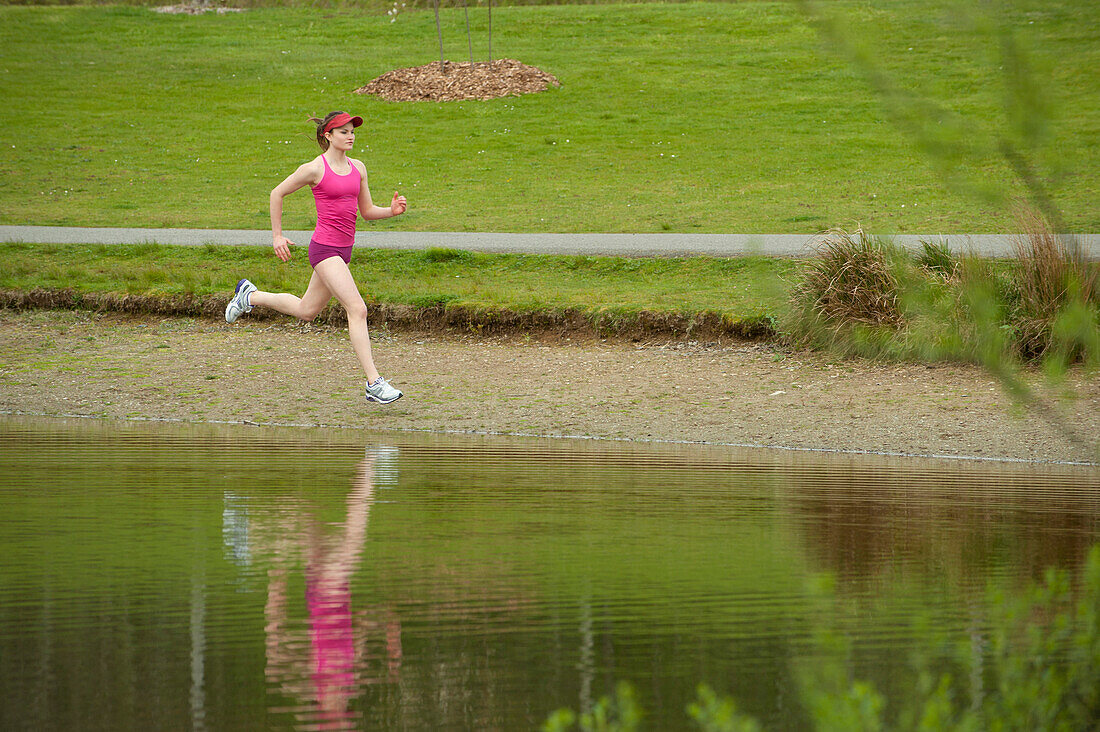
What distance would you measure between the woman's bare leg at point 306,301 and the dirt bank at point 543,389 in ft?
2.29

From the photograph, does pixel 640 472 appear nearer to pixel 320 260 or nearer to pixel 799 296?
pixel 320 260

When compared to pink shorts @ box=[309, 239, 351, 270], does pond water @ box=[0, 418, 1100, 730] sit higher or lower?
lower

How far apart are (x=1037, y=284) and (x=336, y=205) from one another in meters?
5.71

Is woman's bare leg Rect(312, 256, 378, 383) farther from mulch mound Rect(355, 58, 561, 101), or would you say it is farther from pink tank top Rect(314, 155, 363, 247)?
mulch mound Rect(355, 58, 561, 101)

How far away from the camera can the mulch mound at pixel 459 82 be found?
3353 cm

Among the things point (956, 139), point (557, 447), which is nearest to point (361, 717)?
point (956, 139)

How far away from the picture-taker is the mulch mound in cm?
3353

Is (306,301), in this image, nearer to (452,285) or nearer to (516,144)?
(452,285)

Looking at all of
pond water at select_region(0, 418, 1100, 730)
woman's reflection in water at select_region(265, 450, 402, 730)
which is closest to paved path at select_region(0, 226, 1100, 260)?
pond water at select_region(0, 418, 1100, 730)

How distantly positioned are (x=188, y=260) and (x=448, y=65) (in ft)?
66.4

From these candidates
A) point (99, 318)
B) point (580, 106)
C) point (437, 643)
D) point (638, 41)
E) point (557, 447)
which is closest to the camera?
point (437, 643)

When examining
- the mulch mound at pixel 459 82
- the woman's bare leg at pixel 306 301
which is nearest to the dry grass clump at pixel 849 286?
the woman's bare leg at pixel 306 301

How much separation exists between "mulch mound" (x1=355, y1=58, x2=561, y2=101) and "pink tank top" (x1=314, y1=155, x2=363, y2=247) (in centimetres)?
2403

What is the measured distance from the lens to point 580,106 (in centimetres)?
3186
